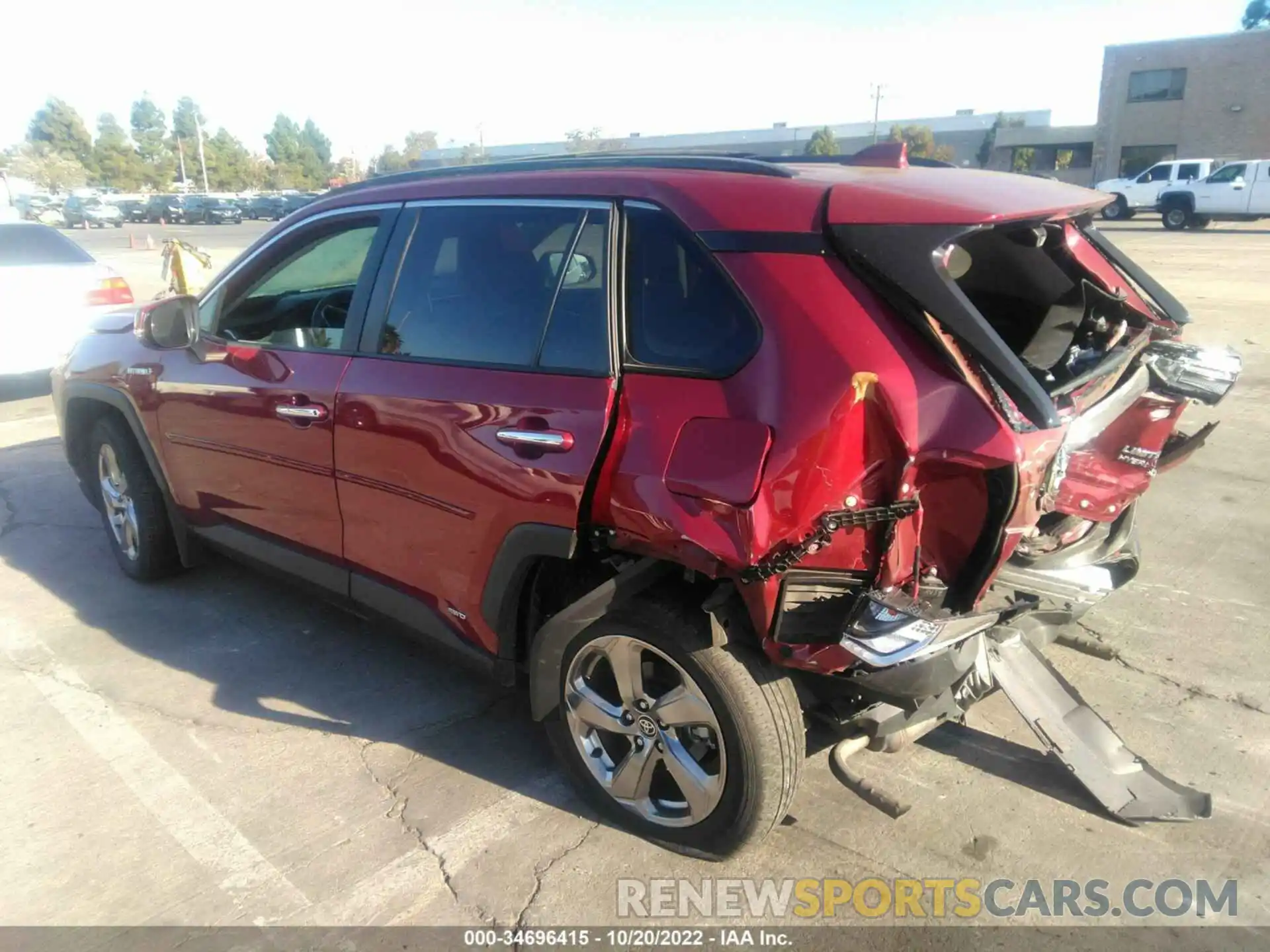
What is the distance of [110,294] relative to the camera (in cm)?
920

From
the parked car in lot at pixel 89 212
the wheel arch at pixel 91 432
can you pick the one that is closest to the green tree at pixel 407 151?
the parked car in lot at pixel 89 212

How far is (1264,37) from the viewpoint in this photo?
40.4 m

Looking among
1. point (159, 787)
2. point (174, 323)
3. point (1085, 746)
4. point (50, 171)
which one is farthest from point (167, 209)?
point (1085, 746)

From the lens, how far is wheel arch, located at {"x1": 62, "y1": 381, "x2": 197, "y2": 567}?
4391mm

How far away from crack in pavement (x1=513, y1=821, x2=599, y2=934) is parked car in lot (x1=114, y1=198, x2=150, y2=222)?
58497mm

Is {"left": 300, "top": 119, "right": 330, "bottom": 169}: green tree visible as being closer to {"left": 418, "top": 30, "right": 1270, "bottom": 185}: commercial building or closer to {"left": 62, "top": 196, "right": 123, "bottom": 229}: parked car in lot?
{"left": 62, "top": 196, "right": 123, "bottom": 229}: parked car in lot

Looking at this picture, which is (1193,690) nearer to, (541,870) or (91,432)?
(541,870)

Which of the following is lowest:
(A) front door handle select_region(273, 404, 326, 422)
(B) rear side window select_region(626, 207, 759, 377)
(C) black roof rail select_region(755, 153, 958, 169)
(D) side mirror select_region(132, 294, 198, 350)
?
(A) front door handle select_region(273, 404, 326, 422)

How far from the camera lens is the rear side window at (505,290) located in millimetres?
2795

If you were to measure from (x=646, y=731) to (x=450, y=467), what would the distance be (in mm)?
1001

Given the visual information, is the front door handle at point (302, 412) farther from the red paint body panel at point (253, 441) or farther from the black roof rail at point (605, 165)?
the black roof rail at point (605, 165)

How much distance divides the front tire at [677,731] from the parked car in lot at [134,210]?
2299 inches

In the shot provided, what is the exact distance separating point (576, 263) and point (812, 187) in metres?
0.72

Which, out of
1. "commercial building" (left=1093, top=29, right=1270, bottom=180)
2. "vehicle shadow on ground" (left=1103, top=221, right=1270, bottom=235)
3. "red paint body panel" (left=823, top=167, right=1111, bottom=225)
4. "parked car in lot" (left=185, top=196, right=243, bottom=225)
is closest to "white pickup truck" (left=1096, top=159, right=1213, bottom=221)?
"vehicle shadow on ground" (left=1103, top=221, right=1270, bottom=235)
